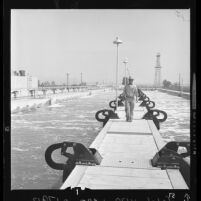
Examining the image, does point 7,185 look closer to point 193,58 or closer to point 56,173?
point 193,58

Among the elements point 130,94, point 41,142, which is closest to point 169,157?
point 130,94

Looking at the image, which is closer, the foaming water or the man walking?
the foaming water

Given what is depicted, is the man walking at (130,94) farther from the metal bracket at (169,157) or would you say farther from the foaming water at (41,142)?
the metal bracket at (169,157)

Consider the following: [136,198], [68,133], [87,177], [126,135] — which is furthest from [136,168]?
[68,133]

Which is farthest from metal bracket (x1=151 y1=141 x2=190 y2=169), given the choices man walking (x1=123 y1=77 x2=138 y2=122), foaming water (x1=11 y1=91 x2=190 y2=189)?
man walking (x1=123 y1=77 x2=138 y2=122)

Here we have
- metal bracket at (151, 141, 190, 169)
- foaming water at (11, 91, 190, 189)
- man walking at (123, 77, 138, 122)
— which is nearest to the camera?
foaming water at (11, 91, 190, 189)

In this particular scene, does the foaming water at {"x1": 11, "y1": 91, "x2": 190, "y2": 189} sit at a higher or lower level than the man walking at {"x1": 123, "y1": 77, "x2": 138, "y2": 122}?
lower

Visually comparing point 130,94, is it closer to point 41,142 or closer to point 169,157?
point 41,142

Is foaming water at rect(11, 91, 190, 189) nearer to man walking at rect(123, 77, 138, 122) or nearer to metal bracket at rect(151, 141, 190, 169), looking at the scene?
metal bracket at rect(151, 141, 190, 169)

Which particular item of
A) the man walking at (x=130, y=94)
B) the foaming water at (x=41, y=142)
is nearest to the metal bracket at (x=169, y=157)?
the foaming water at (x=41, y=142)

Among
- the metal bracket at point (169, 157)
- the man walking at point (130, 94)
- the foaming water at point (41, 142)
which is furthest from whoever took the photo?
the man walking at point (130, 94)

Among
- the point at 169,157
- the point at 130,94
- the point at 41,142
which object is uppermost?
the point at 130,94

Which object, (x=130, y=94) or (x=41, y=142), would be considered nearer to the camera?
(x=41, y=142)

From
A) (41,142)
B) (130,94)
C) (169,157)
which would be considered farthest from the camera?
(130,94)
